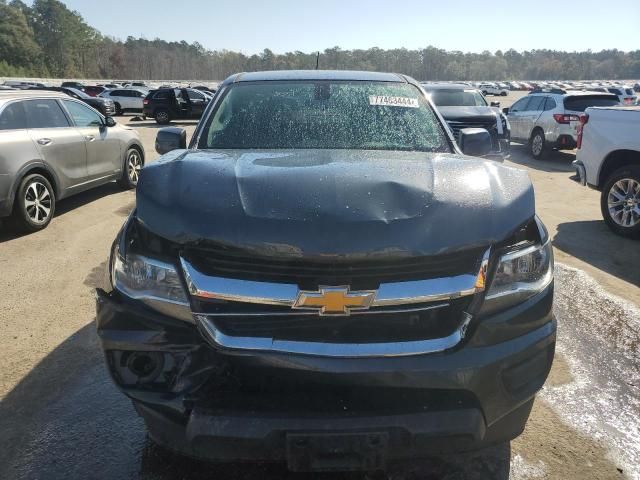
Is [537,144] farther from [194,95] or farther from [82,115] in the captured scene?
[194,95]

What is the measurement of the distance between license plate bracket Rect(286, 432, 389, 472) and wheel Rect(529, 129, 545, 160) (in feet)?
44.6

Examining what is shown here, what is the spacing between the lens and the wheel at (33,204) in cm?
629

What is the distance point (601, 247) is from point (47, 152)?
7.06 metres

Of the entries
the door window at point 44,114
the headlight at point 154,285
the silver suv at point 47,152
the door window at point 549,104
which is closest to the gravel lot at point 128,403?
the silver suv at point 47,152

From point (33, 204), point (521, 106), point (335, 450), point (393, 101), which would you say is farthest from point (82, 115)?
point (521, 106)

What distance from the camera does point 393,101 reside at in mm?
3471

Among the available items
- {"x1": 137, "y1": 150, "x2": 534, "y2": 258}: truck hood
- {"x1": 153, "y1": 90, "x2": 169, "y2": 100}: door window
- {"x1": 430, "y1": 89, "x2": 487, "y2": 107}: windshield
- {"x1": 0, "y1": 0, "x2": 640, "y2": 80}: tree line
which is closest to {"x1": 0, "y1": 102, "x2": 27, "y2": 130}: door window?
{"x1": 137, "y1": 150, "x2": 534, "y2": 258}: truck hood

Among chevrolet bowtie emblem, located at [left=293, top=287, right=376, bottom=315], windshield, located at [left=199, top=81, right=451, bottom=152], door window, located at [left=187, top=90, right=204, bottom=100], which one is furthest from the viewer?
door window, located at [left=187, top=90, right=204, bottom=100]

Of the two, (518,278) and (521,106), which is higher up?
(521,106)

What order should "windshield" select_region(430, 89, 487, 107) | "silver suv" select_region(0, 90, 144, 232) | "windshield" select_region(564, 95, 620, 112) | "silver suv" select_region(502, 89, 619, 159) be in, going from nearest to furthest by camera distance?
"silver suv" select_region(0, 90, 144, 232), "windshield" select_region(430, 89, 487, 107), "silver suv" select_region(502, 89, 619, 159), "windshield" select_region(564, 95, 620, 112)

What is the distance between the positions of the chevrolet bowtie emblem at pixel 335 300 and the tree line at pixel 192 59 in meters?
62.6

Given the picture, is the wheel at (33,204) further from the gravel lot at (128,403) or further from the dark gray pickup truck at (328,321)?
the dark gray pickup truck at (328,321)

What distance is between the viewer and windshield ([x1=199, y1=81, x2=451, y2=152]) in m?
3.12

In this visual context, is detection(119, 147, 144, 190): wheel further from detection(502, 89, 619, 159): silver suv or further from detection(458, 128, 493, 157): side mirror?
detection(502, 89, 619, 159): silver suv
